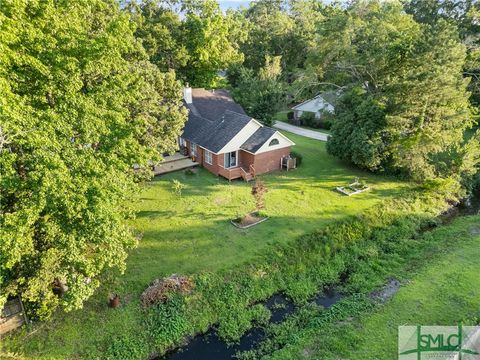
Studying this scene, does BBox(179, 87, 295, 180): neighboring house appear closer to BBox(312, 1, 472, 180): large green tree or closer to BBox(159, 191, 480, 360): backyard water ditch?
BBox(312, 1, 472, 180): large green tree

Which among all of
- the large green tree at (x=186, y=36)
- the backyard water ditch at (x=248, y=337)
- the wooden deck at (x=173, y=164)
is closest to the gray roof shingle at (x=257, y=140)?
the wooden deck at (x=173, y=164)

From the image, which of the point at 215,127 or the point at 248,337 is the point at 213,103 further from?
the point at 248,337

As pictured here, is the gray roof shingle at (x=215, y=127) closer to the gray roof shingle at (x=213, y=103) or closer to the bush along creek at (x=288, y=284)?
the gray roof shingle at (x=213, y=103)

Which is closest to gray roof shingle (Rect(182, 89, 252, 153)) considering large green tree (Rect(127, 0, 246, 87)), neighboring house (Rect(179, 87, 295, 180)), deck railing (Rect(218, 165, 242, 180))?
neighboring house (Rect(179, 87, 295, 180))

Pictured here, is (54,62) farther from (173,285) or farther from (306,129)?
(306,129)

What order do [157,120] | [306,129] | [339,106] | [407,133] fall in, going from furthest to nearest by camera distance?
[306,129] < [339,106] < [407,133] < [157,120]

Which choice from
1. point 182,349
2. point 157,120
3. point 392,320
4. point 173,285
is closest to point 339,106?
point 157,120
